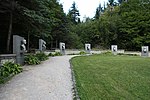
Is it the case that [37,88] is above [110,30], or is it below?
below

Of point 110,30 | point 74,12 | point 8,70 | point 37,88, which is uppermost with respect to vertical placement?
point 74,12

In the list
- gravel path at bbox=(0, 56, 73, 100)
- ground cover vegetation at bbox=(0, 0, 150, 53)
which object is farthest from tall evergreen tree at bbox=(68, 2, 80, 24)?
gravel path at bbox=(0, 56, 73, 100)

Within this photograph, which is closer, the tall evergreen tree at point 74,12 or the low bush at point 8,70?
the low bush at point 8,70

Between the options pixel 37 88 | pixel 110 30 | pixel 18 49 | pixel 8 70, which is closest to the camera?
pixel 37 88

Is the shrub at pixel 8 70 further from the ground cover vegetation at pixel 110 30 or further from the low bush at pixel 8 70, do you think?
the ground cover vegetation at pixel 110 30

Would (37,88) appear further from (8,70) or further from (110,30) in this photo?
(110,30)

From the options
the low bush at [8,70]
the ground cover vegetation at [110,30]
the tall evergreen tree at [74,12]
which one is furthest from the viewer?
the tall evergreen tree at [74,12]

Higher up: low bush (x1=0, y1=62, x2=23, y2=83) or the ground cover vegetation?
the ground cover vegetation

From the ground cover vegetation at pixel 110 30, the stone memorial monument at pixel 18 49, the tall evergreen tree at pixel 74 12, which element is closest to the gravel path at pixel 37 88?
the stone memorial monument at pixel 18 49

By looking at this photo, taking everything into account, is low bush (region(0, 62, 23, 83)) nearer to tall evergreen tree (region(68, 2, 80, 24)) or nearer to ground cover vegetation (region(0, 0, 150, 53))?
ground cover vegetation (region(0, 0, 150, 53))

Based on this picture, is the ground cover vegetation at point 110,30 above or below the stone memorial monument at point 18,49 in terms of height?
above

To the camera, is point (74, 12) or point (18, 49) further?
point (74, 12)

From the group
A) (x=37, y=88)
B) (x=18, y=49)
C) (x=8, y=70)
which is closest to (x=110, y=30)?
(x=18, y=49)

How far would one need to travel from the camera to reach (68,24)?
4044 centimetres
